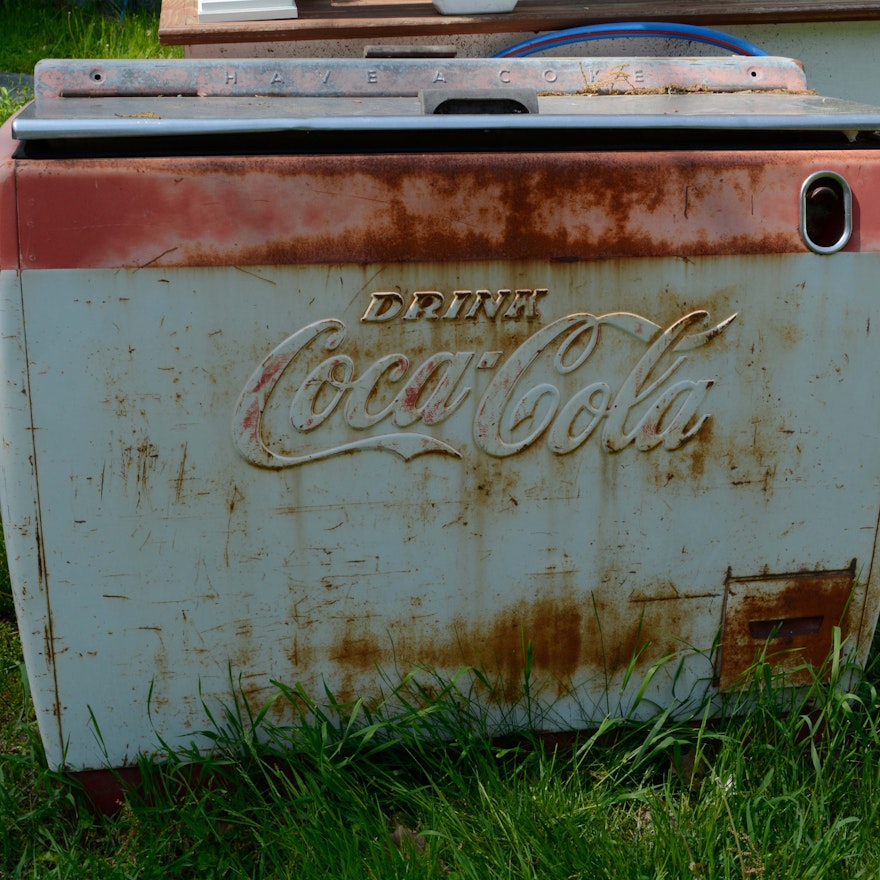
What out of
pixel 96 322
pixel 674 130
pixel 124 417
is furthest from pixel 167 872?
pixel 674 130

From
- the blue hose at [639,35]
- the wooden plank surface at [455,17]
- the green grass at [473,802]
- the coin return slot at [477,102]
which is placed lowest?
the green grass at [473,802]

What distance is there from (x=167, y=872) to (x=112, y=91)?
4.43 feet

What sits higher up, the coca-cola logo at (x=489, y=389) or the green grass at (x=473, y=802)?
the coca-cola logo at (x=489, y=389)

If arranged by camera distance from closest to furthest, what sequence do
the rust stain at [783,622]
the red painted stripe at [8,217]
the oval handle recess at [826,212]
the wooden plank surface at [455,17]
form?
1. the red painted stripe at [8,217]
2. the oval handle recess at [826,212]
3. the rust stain at [783,622]
4. the wooden plank surface at [455,17]

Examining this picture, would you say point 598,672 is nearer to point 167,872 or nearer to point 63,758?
point 167,872

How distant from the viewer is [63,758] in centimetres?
183

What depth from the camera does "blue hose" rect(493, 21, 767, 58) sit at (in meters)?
2.68

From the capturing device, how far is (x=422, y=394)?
5.77 ft

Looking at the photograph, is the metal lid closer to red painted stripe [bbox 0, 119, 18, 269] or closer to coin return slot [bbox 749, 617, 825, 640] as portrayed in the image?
red painted stripe [bbox 0, 119, 18, 269]

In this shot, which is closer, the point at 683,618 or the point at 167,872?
the point at 167,872

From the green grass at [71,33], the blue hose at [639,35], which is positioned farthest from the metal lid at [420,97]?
the green grass at [71,33]

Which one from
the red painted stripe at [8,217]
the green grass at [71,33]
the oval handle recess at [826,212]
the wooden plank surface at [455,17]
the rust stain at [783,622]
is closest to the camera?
the red painted stripe at [8,217]

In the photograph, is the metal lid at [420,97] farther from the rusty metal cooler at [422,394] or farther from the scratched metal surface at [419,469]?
the scratched metal surface at [419,469]

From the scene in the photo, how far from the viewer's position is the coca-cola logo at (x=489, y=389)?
1720mm
